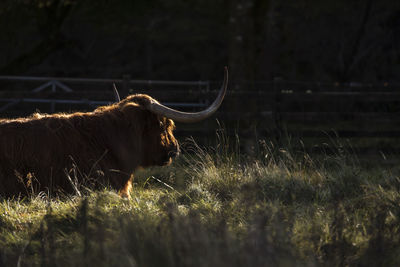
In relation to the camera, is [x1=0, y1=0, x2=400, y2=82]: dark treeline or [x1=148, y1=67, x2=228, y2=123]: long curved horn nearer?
[x1=148, y1=67, x2=228, y2=123]: long curved horn

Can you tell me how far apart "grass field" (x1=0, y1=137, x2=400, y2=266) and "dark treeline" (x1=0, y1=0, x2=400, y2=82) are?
1202 cm

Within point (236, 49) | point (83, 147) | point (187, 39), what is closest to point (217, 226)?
point (83, 147)

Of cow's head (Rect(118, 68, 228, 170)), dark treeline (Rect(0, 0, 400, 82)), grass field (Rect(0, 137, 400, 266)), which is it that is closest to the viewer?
grass field (Rect(0, 137, 400, 266))

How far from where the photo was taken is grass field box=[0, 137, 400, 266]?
2863mm

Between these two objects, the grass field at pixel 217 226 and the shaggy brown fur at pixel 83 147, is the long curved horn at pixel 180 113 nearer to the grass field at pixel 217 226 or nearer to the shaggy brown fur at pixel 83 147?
the shaggy brown fur at pixel 83 147

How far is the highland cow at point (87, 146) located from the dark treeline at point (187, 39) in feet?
36.2

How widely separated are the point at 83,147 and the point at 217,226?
7.87 ft

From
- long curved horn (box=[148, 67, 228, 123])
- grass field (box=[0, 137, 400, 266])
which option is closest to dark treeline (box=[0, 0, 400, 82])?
long curved horn (box=[148, 67, 228, 123])

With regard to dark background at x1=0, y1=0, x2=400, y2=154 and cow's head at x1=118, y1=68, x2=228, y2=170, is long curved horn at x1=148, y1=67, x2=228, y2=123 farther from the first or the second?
dark background at x1=0, y1=0, x2=400, y2=154

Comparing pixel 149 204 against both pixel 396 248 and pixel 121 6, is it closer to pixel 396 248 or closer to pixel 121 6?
pixel 396 248

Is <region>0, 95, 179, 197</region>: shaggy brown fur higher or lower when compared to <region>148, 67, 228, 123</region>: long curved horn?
lower

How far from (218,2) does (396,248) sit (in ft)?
61.1

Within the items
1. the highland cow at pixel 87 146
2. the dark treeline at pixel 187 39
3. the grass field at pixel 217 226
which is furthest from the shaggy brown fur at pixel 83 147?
the dark treeline at pixel 187 39

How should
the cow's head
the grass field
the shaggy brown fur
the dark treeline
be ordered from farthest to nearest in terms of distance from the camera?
1. the dark treeline
2. the cow's head
3. the shaggy brown fur
4. the grass field
